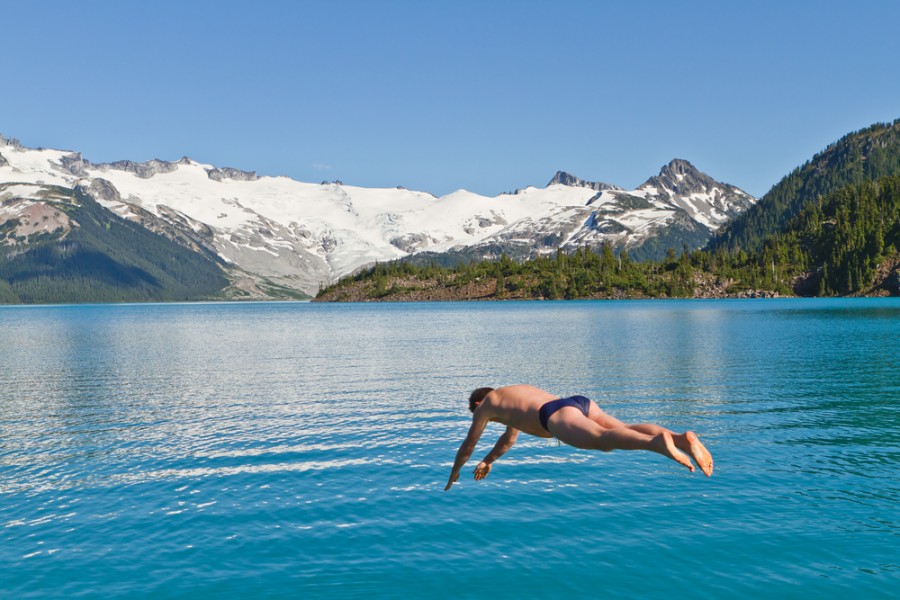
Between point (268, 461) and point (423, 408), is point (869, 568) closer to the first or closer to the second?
point (268, 461)

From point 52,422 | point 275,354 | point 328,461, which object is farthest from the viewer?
point 275,354

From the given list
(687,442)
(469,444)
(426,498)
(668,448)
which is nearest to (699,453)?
(687,442)

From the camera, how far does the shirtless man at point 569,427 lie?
13344 millimetres

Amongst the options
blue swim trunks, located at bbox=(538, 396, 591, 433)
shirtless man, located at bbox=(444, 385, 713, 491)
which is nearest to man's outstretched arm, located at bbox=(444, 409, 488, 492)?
shirtless man, located at bbox=(444, 385, 713, 491)

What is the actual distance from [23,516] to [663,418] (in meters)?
30.8

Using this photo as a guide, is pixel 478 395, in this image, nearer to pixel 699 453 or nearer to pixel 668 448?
pixel 668 448

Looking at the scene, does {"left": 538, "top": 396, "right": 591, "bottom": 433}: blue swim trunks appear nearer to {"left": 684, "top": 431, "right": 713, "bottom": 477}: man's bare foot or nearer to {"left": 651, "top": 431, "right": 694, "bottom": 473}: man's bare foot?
{"left": 651, "top": 431, "right": 694, "bottom": 473}: man's bare foot

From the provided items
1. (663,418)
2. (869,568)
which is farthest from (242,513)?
(663,418)

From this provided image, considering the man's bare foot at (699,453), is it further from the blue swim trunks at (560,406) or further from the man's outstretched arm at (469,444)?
the man's outstretched arm at (469,444)

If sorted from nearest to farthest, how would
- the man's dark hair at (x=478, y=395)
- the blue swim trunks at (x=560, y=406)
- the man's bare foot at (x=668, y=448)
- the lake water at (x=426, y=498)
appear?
the man's bare foot at (x=668, y=448), the blue swim trunks at (x=560, y=406), the man's dark hair at (x=478, y=395), the lake water at (x=426, y=498)

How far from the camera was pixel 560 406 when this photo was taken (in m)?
15.7

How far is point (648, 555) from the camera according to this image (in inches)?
752

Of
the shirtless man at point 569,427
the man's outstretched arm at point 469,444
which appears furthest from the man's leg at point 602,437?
the man's outstretched arm at point 469,444

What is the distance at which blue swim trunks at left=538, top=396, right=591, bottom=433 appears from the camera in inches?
615
